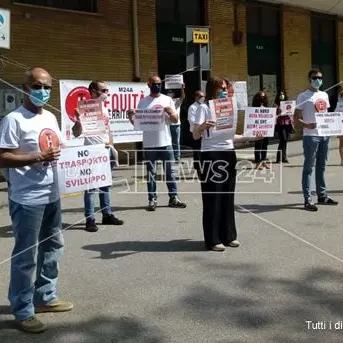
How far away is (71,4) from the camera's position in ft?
47.2

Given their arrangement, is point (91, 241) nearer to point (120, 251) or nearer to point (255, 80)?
point (120, 251)

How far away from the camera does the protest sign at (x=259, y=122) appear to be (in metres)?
8.46

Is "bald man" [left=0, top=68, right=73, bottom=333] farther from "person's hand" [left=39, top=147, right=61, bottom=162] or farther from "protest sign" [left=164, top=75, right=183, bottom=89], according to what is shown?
"protest sign" [left=164, top=75, right=183, bottom=89]

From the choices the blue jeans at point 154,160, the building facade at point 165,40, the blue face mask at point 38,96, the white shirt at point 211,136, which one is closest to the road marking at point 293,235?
the blue jeans at point 154,160

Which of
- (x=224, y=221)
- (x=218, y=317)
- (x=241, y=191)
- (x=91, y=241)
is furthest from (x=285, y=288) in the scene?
(x=241, y=191)

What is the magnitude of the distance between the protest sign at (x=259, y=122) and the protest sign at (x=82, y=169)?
134 inches

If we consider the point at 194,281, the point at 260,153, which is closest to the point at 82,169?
the point at 194,281

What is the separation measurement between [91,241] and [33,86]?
121 inches

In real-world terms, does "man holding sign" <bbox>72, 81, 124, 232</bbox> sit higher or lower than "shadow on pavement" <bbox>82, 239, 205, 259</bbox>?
higher

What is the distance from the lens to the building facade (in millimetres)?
13586

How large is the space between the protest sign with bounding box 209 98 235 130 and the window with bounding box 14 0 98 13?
28.6 ft

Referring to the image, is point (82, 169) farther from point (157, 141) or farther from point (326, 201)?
point (326, 201)

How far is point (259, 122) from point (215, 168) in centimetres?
278

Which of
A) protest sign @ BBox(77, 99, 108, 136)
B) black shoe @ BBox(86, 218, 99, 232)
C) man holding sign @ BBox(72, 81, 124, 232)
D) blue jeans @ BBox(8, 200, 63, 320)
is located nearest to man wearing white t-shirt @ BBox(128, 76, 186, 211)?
man holding sign @ BBox(72, 81, 124, 232)
